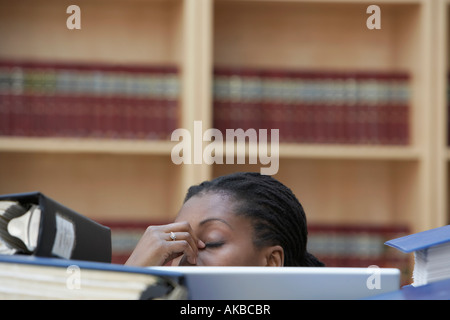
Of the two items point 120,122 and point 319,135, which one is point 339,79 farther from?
point 120,122

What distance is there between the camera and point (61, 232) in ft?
1.62

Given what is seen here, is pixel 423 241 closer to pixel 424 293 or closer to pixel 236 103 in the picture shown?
pixel 424 293

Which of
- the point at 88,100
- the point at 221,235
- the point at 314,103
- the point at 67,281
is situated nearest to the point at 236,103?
the point at 314,103

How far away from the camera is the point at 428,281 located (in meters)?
0.54

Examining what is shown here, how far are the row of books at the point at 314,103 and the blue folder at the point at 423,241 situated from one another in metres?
1.73

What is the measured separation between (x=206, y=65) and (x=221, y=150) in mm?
306

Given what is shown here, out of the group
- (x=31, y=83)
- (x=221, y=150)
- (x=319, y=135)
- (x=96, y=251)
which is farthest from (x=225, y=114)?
(x=96, y=251)

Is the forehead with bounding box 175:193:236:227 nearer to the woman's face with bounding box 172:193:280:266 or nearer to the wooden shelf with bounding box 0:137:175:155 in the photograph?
the woman's face with bounding box 172:193:280:266

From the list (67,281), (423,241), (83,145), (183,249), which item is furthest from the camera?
(83,145)

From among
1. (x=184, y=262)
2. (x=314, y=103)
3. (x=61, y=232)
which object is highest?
(x=314, y=103)

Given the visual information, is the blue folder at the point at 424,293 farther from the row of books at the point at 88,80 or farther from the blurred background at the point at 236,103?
the row of books at the point at 88,80

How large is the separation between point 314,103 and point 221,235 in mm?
1525

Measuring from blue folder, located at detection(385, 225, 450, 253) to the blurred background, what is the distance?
1.67 m

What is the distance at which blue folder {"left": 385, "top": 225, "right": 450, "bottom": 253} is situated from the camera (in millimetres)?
537
